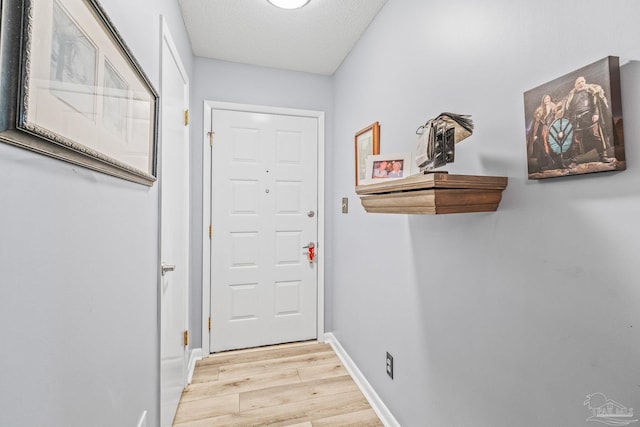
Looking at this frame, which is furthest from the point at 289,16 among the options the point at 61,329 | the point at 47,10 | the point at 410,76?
the point at 61,329

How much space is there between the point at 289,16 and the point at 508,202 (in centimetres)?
177

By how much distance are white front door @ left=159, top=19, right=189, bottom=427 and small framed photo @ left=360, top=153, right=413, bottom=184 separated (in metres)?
1.06

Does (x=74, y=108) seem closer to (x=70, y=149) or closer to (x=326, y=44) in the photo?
(x=70, y=149)

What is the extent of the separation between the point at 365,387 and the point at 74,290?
1817 millimetres

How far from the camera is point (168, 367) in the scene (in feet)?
5.12

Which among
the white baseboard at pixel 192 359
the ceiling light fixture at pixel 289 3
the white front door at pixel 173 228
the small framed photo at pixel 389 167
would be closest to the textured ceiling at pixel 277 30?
the ceiling light fixture at pixel 289 3

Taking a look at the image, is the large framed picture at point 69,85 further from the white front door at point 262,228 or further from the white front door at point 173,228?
the white front door at point 262,228

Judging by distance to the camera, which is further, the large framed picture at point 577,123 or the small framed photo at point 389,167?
the small framed photo at point 389,167

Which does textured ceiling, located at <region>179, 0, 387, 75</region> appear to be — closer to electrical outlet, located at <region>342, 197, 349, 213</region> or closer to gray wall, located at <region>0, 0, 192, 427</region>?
gray wall, located at <region>0, 0, 192, 427</region>

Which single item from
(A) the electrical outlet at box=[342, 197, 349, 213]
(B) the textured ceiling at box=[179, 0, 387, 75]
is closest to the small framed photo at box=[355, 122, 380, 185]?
(A) the electrical outlet at box=[342, 197, 349, 213]

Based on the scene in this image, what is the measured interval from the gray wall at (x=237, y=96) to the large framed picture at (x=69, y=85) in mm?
1424

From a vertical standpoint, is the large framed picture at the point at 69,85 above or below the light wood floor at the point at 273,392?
above

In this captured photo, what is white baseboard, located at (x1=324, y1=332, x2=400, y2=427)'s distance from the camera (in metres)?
1.66

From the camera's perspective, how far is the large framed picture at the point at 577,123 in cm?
68
